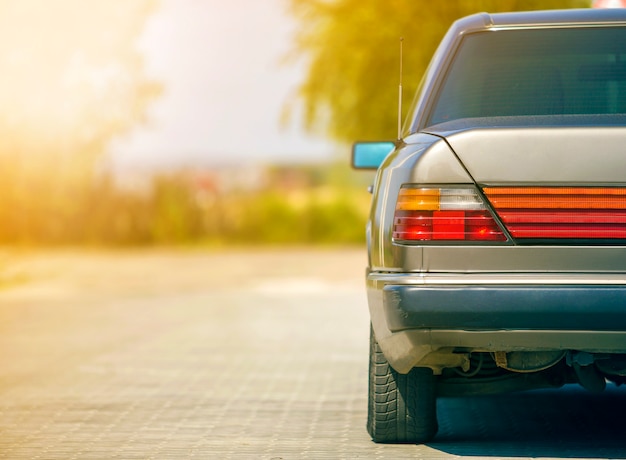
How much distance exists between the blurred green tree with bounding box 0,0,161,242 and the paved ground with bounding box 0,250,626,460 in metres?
6.80

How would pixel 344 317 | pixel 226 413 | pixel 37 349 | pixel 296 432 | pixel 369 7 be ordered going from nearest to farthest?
1. pixel 296 432
2. pixel 226 413
3. pixel 37 349
4. pixel 344 317
5. pixel 369 7

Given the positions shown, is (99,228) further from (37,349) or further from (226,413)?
(226,413)

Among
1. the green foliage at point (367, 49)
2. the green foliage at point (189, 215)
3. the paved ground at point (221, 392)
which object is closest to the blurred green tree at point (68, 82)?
the green foliage at point (189, 215)

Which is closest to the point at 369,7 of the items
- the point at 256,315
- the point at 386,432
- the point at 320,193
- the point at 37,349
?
the point at 256,315

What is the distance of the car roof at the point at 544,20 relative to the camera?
652 centimetres

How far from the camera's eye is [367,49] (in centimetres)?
1788

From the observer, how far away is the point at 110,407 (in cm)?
802

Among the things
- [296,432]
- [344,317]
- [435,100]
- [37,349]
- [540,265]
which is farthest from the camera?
[344,317]

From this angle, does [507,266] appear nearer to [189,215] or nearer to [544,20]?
[544,20]

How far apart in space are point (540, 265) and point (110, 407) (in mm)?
3422

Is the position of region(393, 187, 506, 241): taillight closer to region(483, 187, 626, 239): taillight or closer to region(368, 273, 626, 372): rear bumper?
region(483, 187, 626, 239): taillight

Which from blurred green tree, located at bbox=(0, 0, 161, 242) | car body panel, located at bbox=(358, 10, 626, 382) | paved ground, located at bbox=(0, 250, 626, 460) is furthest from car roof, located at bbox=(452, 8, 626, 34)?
blurred green tree, located at bbox=(0, 0, 161, 242)

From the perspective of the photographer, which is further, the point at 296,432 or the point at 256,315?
the point at 256,315

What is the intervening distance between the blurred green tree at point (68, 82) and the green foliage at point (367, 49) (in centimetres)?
513
